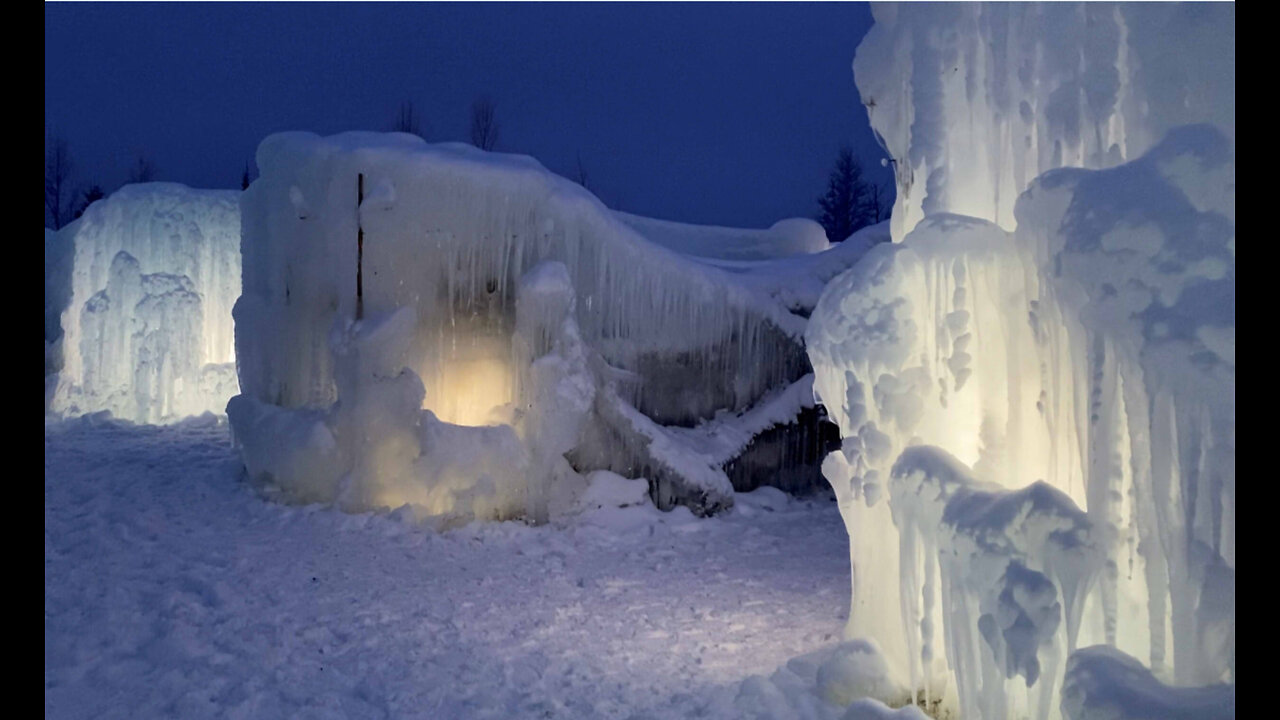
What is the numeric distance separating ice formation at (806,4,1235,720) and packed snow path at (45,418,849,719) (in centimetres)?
134

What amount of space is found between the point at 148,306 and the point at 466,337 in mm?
8051

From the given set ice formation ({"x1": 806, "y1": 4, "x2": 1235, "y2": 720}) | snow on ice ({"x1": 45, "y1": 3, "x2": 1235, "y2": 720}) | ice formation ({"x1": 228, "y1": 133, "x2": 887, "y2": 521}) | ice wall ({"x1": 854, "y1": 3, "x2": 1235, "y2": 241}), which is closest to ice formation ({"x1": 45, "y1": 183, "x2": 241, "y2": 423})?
snow on ice ({"x1": 45, "y1": 3, "x2": 1235, "y2": 720})

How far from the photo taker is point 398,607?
20.7 ft

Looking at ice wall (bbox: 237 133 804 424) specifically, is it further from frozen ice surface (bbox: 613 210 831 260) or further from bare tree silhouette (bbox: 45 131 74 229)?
bare tree silhouette (bbox: 45 131 74 229)

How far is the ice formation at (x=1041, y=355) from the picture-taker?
321cm

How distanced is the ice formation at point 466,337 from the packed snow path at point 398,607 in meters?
0.55

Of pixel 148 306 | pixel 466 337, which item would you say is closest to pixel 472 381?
pixel 466 337

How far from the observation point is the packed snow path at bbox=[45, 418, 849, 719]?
483 centimetres

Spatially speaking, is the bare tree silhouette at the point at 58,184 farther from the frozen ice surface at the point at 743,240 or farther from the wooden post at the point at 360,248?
the wooden post at the point at 360,248

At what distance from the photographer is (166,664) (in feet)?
16.6

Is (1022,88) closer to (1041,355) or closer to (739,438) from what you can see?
(1041,355)

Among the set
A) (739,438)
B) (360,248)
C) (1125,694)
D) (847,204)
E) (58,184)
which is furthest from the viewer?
(847,204)

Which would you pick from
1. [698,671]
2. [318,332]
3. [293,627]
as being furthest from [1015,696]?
[318,332]

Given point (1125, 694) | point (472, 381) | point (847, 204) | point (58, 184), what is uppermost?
point (58, 184)
